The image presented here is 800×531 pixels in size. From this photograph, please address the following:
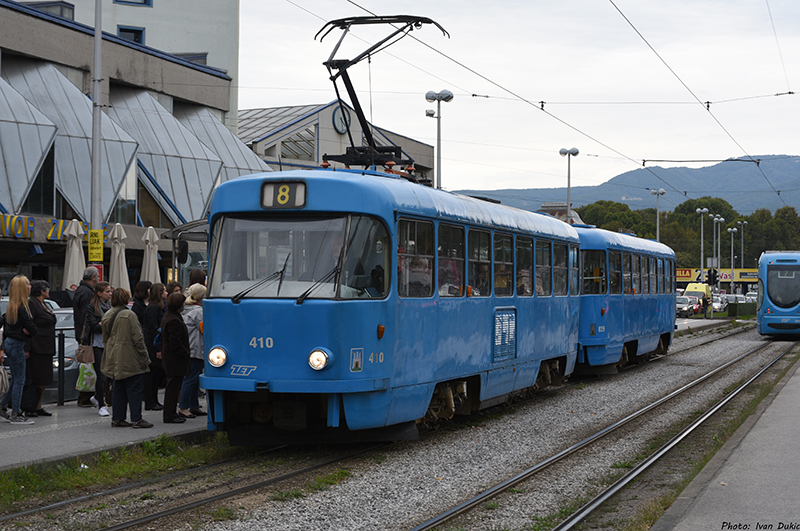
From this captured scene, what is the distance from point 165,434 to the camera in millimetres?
9922

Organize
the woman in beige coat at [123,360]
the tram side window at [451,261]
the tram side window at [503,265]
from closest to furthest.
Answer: the woman in beige coat at [123,360], the tram side window at [451,261], the tram side window at [503,265]

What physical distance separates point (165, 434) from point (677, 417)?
7430mm

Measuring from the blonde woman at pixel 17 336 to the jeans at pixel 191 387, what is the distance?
183 cm

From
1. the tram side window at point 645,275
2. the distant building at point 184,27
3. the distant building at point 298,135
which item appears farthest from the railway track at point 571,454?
the distant building at point 298,135

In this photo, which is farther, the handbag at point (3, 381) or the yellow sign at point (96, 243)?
the yellow sign at point (96, 243)

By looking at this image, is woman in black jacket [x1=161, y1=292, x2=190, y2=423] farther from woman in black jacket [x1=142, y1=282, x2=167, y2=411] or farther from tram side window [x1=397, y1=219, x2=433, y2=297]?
tram side window [x1=397, y1=219, x2=433, y2=297]

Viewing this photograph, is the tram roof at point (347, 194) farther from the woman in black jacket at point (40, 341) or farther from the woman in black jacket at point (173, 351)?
the woman in black jacket at point (40, 341)

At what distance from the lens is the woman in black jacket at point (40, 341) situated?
11.3 meters

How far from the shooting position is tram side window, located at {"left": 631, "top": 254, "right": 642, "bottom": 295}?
68.7 ft

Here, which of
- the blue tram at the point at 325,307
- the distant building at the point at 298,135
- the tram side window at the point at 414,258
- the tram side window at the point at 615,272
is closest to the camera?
the blue tram at the point at 325,307

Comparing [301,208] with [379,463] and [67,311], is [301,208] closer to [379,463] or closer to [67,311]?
[379,463]

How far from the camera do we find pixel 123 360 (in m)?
10.6

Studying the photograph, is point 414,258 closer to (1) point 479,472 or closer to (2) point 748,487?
(1) point 479,472

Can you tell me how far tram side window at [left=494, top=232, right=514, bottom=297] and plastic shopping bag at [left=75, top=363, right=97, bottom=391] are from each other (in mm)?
5425
